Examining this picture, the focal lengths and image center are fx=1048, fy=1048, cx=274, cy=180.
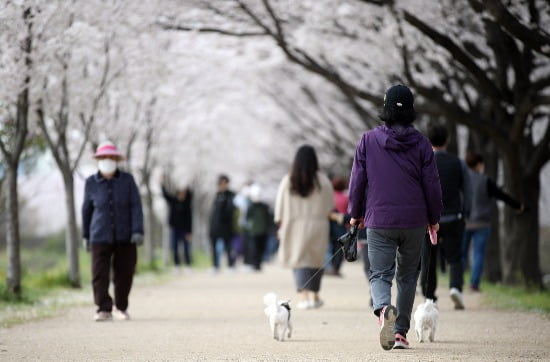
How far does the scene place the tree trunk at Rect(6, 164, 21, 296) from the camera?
514 inches

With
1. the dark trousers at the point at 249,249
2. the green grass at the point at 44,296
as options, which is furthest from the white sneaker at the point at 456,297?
the dark trousers at the point at 249,249

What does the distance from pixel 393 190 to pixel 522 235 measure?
9003 mm

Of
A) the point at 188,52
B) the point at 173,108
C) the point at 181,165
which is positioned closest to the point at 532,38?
the point at 188,52

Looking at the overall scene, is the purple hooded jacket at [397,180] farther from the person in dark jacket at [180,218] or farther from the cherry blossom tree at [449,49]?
the person in dark jacket at [180,218]

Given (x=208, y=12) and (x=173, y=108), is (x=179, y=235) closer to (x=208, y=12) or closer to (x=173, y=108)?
(x=173, y=108)

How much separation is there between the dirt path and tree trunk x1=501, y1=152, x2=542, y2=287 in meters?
2.63

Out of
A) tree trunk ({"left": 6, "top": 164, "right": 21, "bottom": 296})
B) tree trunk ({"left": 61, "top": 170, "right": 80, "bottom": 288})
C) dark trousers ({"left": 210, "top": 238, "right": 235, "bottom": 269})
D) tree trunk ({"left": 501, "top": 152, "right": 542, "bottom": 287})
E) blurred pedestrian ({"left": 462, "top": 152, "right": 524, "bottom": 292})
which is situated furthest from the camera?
dark trousers ({"left": 210, "top": 238, "right": 235, "bottom": 269})

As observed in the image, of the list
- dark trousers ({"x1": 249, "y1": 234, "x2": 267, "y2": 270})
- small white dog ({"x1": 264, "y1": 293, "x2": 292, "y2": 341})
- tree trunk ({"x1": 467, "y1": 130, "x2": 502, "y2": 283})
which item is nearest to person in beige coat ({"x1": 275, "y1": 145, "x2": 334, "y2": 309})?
small white dog ({"x1": 264, "y1": 293, "x2": 292, "y2": 341})

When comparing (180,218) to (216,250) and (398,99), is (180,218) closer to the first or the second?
(216,250)

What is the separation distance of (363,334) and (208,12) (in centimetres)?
795

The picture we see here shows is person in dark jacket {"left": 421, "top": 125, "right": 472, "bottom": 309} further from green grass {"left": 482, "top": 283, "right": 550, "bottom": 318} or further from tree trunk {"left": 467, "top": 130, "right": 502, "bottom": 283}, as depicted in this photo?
tree trunk {"left": 467, "top": 130, "right": 502, "bottom": 283}

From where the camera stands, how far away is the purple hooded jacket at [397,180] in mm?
7402

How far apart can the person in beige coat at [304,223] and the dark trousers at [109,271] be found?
2026mm

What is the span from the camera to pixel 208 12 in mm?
15758
